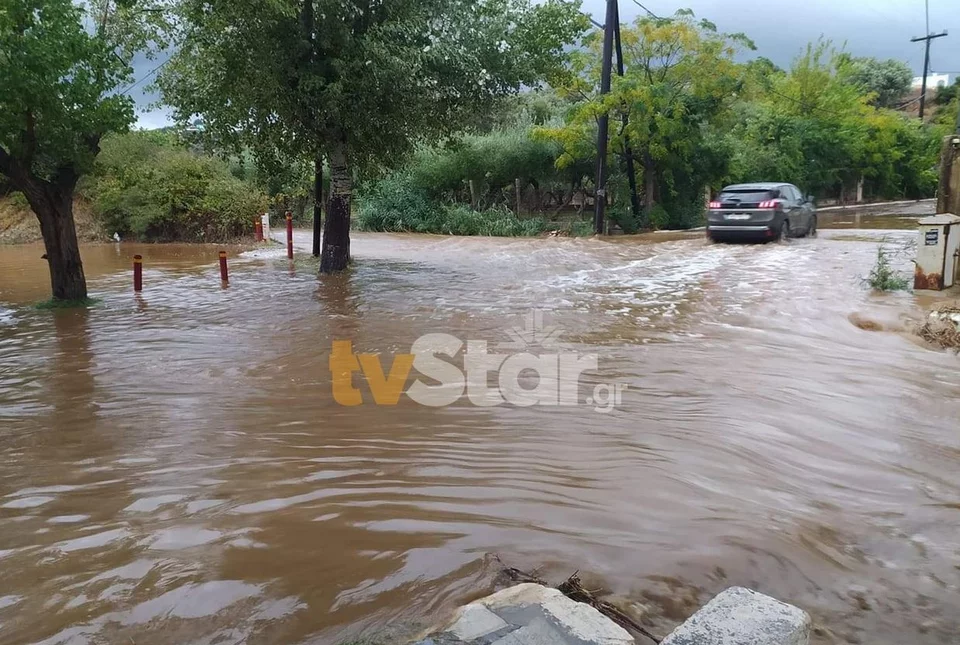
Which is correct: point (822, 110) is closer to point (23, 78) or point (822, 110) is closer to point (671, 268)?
point (671, 268)

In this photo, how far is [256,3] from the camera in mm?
10672

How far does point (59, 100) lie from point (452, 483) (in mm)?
8909

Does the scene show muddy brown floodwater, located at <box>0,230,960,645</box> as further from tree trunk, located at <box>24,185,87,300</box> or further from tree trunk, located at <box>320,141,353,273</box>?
tree trunk, located at <box>320,141,353,273</box>

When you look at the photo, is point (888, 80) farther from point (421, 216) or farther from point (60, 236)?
point (60, 236)

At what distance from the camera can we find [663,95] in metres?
22.6

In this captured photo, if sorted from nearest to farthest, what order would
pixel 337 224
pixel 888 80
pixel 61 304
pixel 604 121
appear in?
pixel 61 304 → pixel 337 224 → pixel 604 121 → pixel 888 80

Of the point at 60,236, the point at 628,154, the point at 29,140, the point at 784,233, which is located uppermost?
the point at 628,154

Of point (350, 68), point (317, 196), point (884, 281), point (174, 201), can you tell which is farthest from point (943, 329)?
point (174, 201)

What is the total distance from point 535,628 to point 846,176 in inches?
1561

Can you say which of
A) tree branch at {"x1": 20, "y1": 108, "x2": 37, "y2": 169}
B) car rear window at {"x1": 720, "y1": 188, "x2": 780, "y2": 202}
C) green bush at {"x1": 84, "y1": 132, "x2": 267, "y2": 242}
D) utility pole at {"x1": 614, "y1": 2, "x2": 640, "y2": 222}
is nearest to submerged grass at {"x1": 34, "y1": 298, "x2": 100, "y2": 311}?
tree branch at {"x1": 20, "y1": 108, "x2": 37, "y2": 169}

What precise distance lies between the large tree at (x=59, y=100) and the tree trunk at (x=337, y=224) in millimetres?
4268

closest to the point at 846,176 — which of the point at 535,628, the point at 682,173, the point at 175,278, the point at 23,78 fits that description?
the point at 682,173

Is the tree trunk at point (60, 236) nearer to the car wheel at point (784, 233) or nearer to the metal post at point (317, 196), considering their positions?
the metal post at point (317, 196)

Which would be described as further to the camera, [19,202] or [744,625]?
[19,202]
